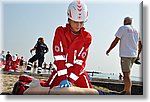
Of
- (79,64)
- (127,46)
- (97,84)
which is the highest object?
(127,46)

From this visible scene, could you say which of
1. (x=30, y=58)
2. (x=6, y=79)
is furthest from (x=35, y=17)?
(x=6, y=79)

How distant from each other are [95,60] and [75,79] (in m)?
0.18

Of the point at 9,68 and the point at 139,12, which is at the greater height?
the point at 139,12

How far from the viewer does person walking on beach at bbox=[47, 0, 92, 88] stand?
2600 mm

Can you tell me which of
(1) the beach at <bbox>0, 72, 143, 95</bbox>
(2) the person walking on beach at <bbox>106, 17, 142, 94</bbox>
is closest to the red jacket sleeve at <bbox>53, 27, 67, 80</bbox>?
(1) the beach at <bbox>0, 72, 143, 95</bbox>

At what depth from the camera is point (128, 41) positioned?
8.80 ft

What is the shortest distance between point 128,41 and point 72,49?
387 mm

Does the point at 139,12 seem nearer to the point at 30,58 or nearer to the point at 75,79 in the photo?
the point at 75,79

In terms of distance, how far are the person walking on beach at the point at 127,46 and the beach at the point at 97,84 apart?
53mm

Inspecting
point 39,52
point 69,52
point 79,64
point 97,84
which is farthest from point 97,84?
point 39,52

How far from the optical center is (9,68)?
262 centimetres

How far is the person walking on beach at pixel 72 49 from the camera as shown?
2600mm

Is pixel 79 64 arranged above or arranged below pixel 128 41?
below

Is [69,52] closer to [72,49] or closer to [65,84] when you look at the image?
[72,49]
